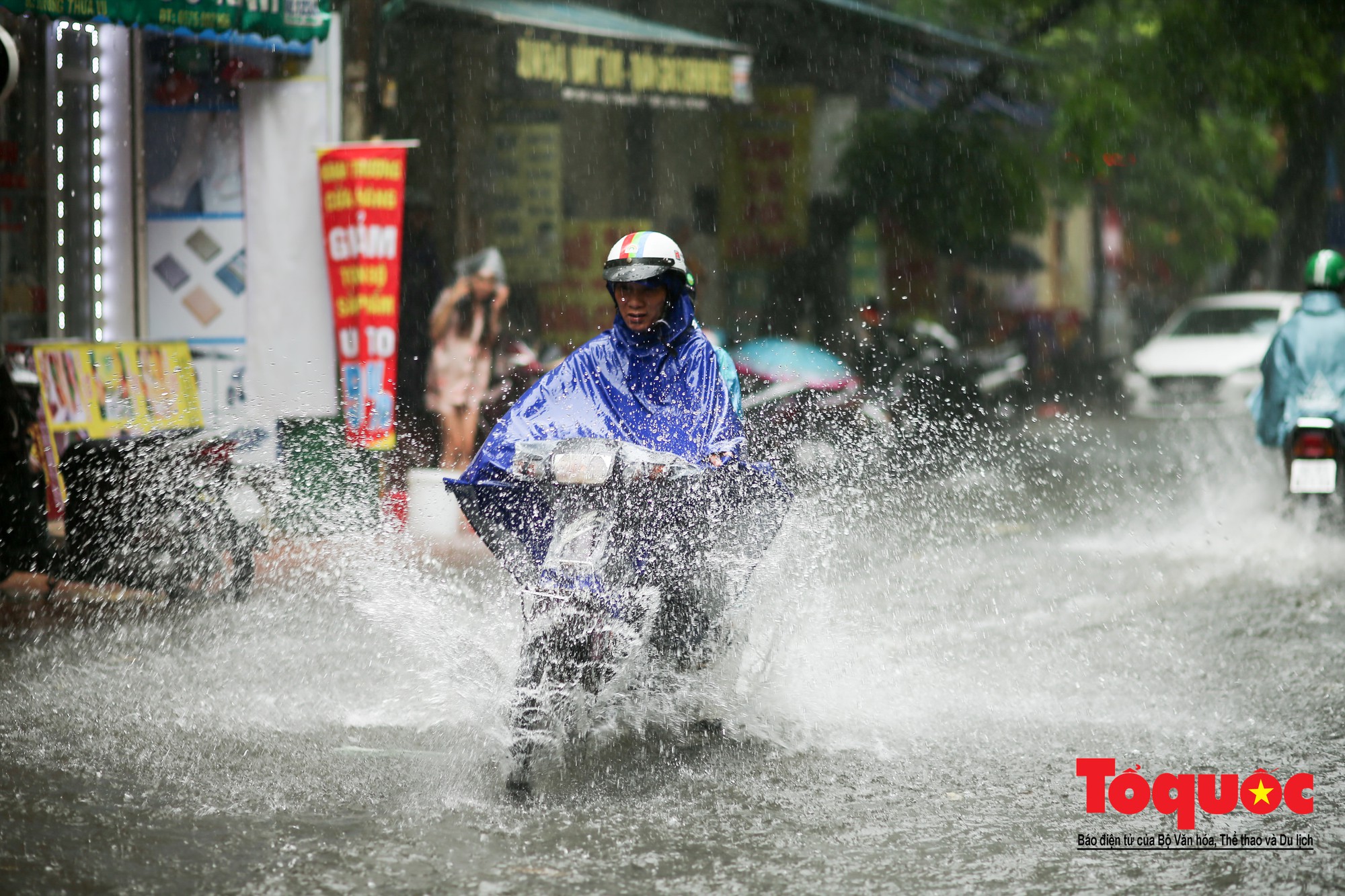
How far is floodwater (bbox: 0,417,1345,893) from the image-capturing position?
12.2ft

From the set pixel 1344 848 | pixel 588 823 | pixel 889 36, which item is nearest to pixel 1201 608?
pixel 1344 848

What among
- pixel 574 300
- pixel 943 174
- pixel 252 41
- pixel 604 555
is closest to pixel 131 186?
pixel 252 41

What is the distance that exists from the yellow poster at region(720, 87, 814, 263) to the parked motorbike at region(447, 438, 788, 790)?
12.1 m

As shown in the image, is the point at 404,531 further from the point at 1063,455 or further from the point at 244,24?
the point at 1063,455

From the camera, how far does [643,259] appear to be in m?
4.42

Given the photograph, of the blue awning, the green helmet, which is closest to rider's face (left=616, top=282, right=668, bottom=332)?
the blue awning

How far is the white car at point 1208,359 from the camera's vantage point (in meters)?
18.0

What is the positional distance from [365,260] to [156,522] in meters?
2.76

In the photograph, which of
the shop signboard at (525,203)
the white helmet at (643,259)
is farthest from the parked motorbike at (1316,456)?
the shop signboard at (525,203)

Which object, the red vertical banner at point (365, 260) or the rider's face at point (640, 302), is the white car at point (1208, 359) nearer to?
the red vertical banner at point (365, 260)

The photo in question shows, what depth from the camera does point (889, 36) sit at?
17.1 metres

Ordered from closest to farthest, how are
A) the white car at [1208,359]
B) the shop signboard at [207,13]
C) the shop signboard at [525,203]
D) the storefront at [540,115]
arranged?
the shop signboard at [207,13] < the storefront at [540,115] < the shop signboard at [525,203] < the white car at [1208,359]

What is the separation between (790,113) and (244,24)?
844 cm

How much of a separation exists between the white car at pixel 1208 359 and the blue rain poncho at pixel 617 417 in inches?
564
